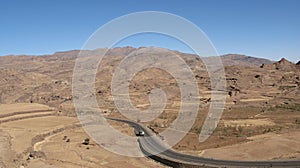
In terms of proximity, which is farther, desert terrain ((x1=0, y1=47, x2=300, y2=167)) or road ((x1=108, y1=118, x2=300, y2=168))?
desert terrain ((x1=0, y1=47, x2=300, y2=167))

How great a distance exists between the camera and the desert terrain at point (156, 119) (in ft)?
160

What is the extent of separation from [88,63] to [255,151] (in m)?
138

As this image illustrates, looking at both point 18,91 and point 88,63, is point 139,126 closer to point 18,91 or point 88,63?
point 18,91

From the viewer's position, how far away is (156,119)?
91.6 meters

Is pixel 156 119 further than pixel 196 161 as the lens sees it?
Yes

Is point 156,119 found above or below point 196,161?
above

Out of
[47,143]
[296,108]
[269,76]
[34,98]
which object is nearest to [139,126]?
[47,143]

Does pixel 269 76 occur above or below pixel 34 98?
above

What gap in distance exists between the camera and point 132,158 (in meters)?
47.6

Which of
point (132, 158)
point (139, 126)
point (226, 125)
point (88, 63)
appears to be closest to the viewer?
point (132, 158)

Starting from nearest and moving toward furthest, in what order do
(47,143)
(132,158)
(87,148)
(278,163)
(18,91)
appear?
(278,163) < (132,158) < (87,148) < (47,143) < (18,91)

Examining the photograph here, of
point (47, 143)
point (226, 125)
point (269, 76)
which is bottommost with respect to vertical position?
point (47, 143)

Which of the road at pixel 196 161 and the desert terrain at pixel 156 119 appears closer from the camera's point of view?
the road at pixel 196 161

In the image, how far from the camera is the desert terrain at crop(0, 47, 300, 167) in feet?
160
